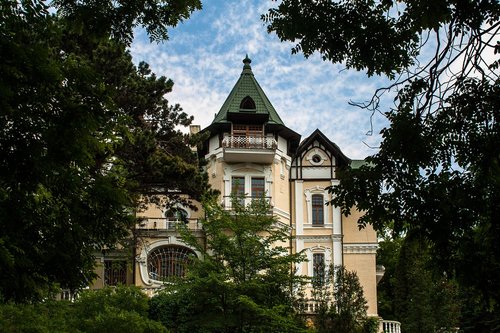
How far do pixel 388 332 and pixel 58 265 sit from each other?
22105 mm

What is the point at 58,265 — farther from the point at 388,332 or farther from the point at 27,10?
the point at 388,332

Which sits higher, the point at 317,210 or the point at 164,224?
→ the point at 317,210

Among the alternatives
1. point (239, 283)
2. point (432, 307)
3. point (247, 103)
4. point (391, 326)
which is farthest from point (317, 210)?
point (239, 283)

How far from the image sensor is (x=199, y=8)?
7.23 meters

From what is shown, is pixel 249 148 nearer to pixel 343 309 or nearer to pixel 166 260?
pixel 166 260

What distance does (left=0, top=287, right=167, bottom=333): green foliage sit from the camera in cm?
1334

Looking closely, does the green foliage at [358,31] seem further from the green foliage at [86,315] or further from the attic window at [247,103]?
the attic window at [247,103]

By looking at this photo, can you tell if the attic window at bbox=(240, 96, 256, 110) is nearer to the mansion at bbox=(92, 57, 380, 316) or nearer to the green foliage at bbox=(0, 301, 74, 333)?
the mansion at bbox=(92, 57, 380, 316)

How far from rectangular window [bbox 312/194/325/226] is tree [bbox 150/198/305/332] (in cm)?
1201

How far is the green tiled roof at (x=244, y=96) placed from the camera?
33.6 m

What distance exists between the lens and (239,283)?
20.3 m

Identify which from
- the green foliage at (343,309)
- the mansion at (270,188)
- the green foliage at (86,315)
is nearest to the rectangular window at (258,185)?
the mansion at (270,188)

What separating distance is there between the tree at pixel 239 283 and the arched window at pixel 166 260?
31.3 feet

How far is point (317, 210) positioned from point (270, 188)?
2.97 m
